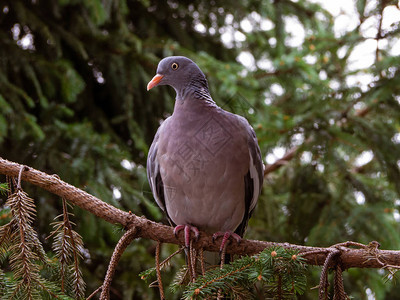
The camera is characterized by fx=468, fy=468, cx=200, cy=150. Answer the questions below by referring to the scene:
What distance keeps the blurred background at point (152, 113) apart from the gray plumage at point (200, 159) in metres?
0.37

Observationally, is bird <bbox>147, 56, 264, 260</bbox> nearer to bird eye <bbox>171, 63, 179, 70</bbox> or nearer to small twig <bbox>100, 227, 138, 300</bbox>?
bird eye <bbox>171, 63, 179, 70</bbox>

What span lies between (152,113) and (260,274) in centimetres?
162

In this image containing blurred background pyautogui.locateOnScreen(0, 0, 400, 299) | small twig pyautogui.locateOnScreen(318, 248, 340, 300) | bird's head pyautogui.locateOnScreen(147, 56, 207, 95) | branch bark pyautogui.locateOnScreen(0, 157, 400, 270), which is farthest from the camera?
blurred background pyautogui.locateOnScreen(0, 0, 400, 299)

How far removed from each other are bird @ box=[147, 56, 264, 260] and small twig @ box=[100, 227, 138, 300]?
33 centimetres

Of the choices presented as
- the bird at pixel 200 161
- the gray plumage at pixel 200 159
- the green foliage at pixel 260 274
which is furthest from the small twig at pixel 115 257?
the gray plumage at pixel 200 159

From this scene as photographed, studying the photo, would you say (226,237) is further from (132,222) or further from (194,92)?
(194,92)

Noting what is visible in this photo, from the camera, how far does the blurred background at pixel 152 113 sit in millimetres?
2525

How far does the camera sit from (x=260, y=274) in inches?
46.0

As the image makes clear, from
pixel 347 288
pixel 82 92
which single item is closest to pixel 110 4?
pixel 82 92

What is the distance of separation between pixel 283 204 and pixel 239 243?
1770 millimetres

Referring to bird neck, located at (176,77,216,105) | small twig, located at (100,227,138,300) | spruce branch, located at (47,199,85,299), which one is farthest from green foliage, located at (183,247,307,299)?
bird neck, located at (176,77,216,105)

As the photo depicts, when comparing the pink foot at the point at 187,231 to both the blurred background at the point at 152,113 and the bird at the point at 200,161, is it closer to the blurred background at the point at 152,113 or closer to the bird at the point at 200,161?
the bird at the point at 200,161

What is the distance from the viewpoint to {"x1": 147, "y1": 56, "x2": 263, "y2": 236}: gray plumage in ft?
5.67

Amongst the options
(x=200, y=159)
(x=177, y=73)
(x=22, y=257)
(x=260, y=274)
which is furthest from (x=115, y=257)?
(x=177, y=73)
